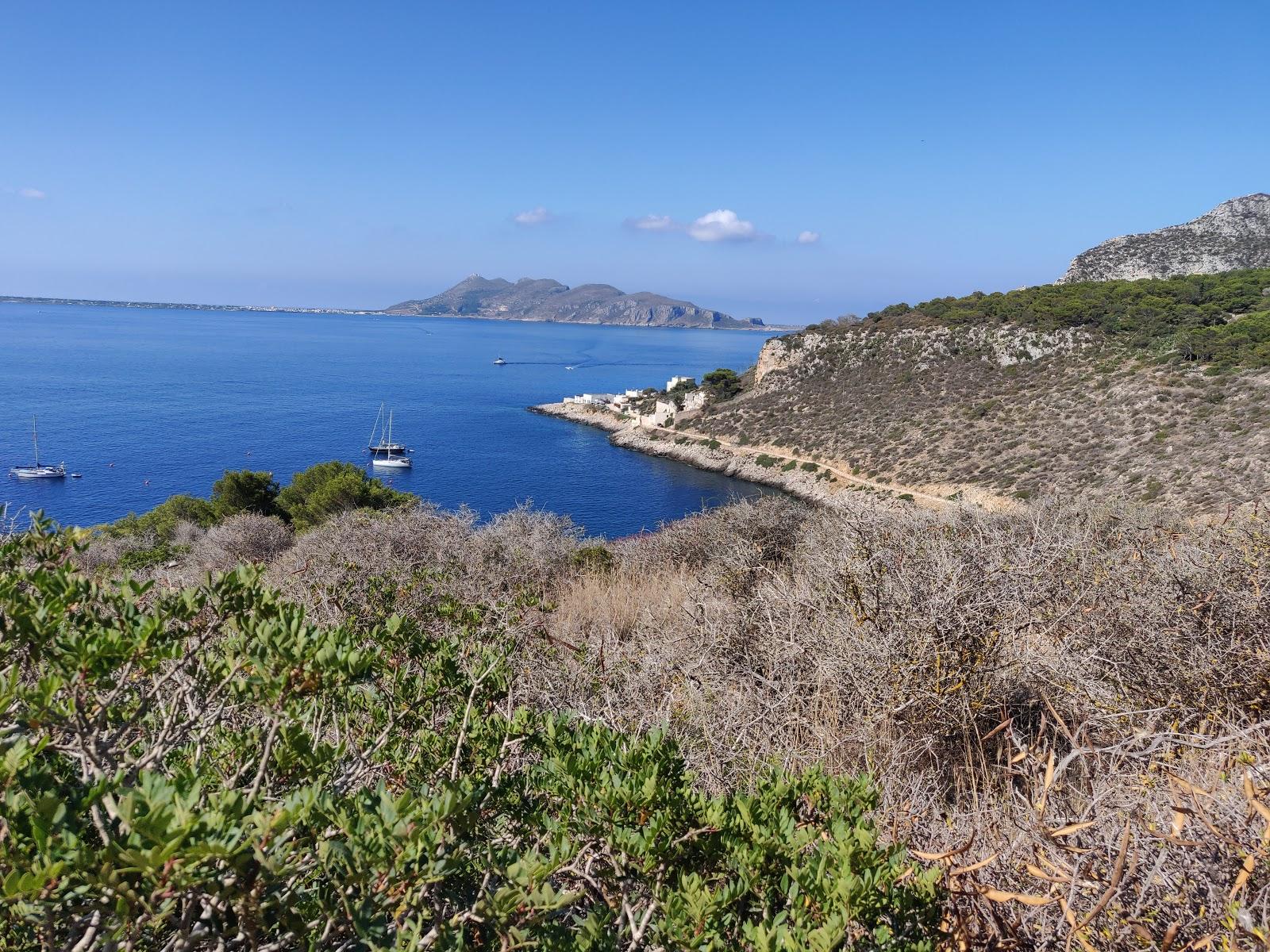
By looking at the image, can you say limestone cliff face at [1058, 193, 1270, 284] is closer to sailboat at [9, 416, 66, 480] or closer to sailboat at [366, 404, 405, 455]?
sailboat at [366, 404, 405, 455]

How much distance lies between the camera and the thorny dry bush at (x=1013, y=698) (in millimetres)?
2000

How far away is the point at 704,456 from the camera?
52688mm

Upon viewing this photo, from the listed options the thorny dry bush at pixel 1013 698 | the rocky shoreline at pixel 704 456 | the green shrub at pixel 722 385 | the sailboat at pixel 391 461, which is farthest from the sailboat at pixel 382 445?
the thorny dry bush at pixel 1013 698

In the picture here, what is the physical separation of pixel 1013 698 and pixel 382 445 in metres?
53.0

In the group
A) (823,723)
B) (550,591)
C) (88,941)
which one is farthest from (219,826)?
(550,591)

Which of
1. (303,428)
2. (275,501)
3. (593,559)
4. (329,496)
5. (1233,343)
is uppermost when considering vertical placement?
(1233,343)

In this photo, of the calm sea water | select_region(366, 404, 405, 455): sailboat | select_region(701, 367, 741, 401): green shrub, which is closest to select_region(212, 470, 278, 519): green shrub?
the calm sea water

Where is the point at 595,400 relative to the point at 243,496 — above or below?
above

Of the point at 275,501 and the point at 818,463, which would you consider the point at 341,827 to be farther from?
the point at 818,463

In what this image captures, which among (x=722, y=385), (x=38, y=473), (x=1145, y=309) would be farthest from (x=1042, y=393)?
(x=38, y=473)

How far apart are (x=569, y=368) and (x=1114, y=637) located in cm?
12674

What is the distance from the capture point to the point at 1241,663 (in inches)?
142

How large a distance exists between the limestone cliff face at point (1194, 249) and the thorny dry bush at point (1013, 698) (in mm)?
58928

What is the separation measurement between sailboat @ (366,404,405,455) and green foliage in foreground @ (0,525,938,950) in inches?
2068
